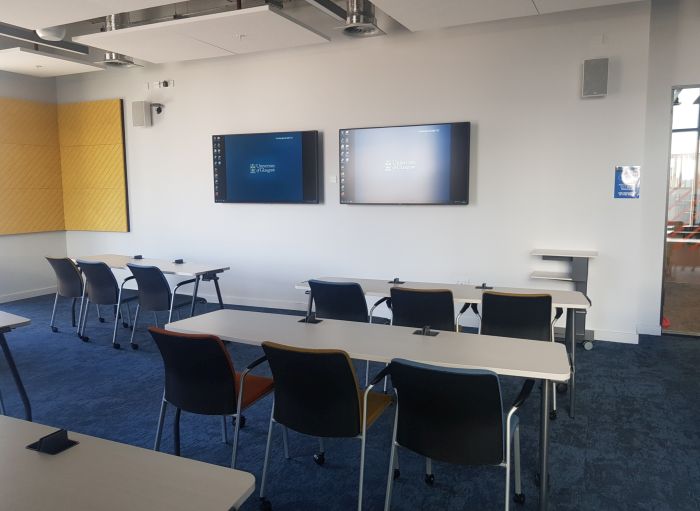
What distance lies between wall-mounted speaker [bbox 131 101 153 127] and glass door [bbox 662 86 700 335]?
6386 millimetres

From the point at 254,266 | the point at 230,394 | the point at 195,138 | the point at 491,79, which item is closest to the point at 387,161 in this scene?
the point at 491,79

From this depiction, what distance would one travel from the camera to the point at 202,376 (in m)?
2.57

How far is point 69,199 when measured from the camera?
807cm

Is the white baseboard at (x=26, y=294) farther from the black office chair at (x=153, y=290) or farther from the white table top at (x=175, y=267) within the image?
the black office chair at (x=153, y=290)

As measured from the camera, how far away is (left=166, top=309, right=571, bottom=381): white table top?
7.57ft

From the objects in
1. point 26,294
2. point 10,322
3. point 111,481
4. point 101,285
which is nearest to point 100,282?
point 101,285

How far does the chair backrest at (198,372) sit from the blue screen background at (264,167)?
397cm

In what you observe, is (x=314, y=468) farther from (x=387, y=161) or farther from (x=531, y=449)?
(x=387, y=161)

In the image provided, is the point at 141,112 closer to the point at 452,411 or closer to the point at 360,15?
the point at 360,15

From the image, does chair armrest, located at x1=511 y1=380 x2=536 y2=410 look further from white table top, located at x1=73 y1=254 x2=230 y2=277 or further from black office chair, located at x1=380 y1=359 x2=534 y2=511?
white table top, located at x1=73 y1=254 x2=230 y2=277

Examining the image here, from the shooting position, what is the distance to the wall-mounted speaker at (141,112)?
714 centimetres

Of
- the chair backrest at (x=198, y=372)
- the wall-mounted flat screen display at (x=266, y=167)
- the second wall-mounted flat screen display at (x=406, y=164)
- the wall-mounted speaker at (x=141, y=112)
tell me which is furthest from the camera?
the wall-mounted speaker at (x=141, y=112)

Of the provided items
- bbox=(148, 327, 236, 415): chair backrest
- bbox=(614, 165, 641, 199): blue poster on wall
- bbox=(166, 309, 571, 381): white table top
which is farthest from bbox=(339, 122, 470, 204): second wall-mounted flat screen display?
bbox=(148, 327, 236, 415): chair backrest

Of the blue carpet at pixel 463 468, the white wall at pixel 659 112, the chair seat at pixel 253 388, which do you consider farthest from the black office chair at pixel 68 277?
the white wall at pixel 659 112
